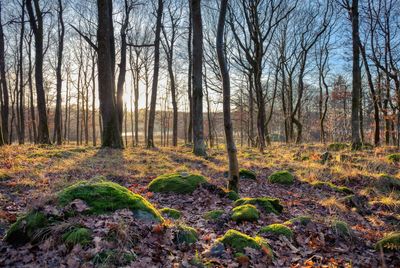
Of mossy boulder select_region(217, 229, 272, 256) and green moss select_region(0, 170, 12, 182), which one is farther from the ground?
green moss select_region(0, 170, 12, 182)

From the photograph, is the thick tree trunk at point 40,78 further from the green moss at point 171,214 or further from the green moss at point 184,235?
the green moss at point 184,235

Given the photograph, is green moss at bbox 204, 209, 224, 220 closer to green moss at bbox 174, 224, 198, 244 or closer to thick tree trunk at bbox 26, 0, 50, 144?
green moss at bbox 174, 224, 198, 244

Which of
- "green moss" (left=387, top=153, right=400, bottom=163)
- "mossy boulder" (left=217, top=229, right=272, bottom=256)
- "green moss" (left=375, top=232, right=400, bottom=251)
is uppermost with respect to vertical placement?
"green moss" (left=387, top=153, right=400, bottom=163)

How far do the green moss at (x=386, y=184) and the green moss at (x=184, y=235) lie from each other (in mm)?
Answer: 5602

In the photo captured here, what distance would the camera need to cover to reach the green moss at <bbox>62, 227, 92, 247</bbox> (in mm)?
3127

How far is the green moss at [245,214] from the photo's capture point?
4.88 metres

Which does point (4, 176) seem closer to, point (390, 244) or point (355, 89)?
point (390, 244)

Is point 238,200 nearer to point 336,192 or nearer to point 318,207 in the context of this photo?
point 318,207

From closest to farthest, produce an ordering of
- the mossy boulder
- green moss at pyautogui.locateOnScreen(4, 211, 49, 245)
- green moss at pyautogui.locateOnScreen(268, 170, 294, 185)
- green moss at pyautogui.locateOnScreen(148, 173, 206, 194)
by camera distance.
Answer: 1. green moss at pyautogui.locateOnScreen(4, 211, 49, 245)
2. the mossy boulder
3. green moss at pyautogui.locateOnScreen(148, 173, 206, 194)
4. green moss at pyautogui.locateOnScreen(268, 170, 294, 185)

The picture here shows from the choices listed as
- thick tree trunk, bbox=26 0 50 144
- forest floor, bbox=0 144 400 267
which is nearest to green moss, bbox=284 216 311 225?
forest floor, bbox=0 144 400 267

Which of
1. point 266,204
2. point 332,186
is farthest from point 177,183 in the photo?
point 332,186

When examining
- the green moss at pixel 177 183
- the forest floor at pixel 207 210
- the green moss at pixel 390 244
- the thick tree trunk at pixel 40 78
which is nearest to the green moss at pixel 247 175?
the forest floor at pixel 207 210

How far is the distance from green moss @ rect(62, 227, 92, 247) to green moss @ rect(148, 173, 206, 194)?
3.19m

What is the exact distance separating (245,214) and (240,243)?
47.7 inches
